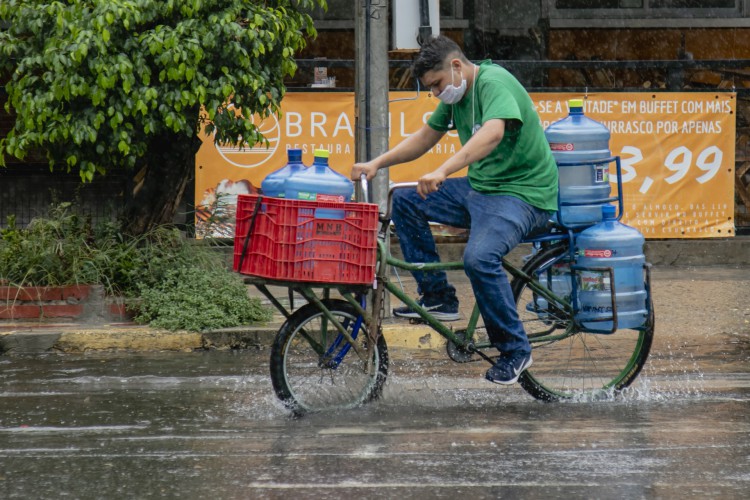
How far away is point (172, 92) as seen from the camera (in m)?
9.01

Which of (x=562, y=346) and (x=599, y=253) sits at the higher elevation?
(x=599, y=253)

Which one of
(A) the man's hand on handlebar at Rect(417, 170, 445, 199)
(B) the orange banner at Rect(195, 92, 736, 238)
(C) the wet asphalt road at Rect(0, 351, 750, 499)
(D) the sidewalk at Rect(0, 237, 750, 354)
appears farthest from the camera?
(B) the orange banner at Rect(195, 92, 736, 238)

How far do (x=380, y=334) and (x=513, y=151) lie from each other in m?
1.21

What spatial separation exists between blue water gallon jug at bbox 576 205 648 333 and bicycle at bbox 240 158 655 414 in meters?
0.05

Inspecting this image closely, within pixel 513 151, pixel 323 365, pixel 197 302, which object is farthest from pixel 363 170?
pixel 197 302

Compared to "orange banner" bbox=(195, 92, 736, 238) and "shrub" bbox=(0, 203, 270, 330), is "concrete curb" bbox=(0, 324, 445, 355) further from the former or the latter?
"orange banner" bbox=(195, 92, 736, 238)

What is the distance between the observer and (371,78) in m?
9.10

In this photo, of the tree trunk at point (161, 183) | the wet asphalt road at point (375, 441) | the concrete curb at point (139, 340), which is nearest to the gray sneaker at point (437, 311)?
the wet asphalt road at point (375, 441)

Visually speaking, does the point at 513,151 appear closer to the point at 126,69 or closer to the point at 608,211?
the point at 608,211

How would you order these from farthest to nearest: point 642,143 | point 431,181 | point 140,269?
point 642,143
point 140,269
point 431,181

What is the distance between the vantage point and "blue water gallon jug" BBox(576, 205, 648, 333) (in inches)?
251

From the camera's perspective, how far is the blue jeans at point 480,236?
6.04 m

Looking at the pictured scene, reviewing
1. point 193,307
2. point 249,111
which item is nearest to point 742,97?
point 249,111

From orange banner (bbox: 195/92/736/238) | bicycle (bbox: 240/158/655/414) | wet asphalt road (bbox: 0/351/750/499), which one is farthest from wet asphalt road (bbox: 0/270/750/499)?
orange banner (bbox: 195/92/736/238)
